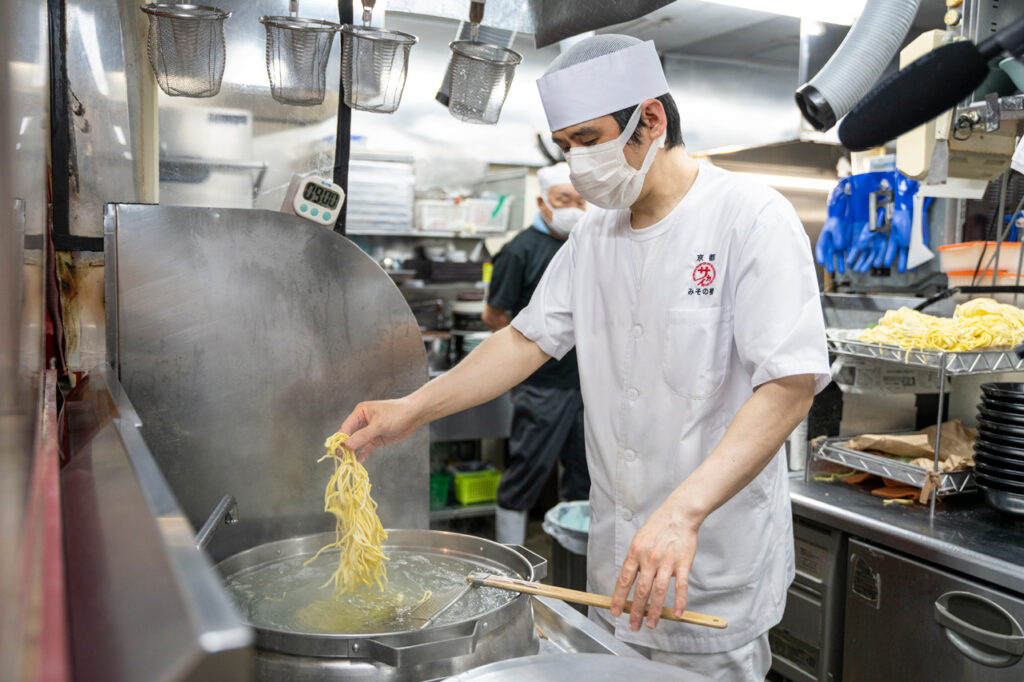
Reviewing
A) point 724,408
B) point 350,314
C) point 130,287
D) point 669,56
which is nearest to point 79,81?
point 130,287

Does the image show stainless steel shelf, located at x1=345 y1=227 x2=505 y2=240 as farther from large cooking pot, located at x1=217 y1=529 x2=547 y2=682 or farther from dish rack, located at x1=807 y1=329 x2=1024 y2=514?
large cooking pot, located at x1=217 y1=529 x2=547 y2=682

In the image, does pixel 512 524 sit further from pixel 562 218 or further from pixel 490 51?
pixel 490 51

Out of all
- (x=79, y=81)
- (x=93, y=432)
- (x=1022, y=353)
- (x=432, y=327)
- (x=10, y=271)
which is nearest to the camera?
(x=10, y=271)

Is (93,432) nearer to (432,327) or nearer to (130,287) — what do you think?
(130,287)

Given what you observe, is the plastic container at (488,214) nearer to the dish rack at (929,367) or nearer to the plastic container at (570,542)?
the plastic container at (570,542)

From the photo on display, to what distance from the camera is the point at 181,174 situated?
1.95 m

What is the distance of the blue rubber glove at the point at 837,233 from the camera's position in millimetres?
3891

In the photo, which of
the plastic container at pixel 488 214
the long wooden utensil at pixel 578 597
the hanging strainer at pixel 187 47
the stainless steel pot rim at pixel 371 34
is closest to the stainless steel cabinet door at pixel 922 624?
the long wooden utensil at pixel 578 597

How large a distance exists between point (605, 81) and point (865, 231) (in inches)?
91.8

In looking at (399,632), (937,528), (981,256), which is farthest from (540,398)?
(399,632)

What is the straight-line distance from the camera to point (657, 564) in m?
1.31

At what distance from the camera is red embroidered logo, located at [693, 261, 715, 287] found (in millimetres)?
1833

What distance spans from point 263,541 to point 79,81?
1.11 m

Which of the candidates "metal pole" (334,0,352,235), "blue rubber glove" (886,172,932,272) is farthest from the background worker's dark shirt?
"metal pole" (334,0,352,235)
